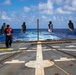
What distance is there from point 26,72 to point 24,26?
1148 inches

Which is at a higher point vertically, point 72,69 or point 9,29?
point 9,29

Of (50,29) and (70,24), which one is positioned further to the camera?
(70,24)

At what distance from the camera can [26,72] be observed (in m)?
9.72

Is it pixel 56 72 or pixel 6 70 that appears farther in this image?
pixel 6 70

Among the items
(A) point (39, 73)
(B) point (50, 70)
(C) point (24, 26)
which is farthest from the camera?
(C) point (24, 26)

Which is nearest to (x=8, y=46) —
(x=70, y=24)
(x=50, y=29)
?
(x=50, y=29)

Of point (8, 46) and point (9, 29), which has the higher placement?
point (9, 29)

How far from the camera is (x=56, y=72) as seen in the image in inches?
376

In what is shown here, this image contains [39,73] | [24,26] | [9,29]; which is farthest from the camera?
[24,26]

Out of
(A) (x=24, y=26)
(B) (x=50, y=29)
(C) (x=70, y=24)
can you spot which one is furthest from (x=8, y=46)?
(C) (x=70, y=24)

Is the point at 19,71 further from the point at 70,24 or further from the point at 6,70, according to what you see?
the point at 70,24

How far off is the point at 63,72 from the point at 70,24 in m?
30.7

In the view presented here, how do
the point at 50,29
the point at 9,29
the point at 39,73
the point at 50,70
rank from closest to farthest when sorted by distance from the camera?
the point at 39,73, the point at 50,70, the point at 9,29, the point at 50,29

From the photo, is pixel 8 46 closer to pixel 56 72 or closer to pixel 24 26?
pixel 56 72
